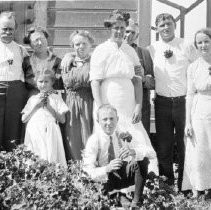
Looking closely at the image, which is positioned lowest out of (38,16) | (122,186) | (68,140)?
(122,186)

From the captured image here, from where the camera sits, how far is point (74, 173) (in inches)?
161

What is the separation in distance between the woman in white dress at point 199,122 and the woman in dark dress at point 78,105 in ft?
3.31

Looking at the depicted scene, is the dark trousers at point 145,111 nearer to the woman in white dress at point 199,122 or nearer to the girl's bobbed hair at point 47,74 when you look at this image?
the woman in white dress at point 199,122

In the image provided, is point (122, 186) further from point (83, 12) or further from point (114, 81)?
point (83, 12)

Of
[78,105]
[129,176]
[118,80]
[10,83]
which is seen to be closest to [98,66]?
[118,80]

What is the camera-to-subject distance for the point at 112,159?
4.82 metres

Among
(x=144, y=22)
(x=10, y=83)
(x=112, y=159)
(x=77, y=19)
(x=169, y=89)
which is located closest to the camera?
(x=112, y=159)

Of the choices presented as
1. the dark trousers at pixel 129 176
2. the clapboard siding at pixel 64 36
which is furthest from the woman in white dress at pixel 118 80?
the clapboard siding at pixel 64 36

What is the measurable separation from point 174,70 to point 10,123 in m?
1.80

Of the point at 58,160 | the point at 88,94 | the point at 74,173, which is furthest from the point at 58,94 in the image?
the point at 74,173

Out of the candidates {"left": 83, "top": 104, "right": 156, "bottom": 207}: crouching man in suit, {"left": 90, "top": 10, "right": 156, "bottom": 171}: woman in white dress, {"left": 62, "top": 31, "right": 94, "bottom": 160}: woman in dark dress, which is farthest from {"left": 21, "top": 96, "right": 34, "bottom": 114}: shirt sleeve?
{"left": 83, "top": 104, "right": 156, "bottom": 207}: crouching man in suit

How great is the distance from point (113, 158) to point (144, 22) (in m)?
2.45

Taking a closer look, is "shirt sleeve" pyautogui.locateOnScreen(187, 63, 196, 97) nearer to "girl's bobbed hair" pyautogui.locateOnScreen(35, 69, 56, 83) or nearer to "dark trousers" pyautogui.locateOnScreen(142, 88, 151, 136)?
"dark trousers" pyautogui.locateOnScreen(142, 88, 151, 136)

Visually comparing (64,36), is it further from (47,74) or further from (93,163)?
(93,163)
